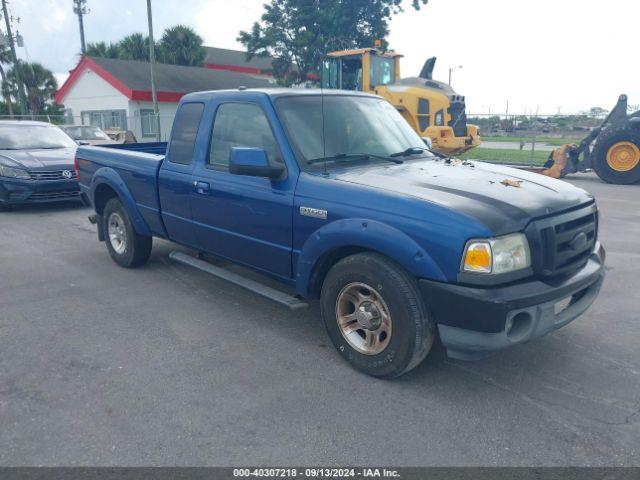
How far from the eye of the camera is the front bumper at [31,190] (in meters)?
9.60

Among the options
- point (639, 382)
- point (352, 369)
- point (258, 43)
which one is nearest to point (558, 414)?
point (639, 382)

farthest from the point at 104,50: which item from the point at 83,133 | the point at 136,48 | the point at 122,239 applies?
the point at 122,239

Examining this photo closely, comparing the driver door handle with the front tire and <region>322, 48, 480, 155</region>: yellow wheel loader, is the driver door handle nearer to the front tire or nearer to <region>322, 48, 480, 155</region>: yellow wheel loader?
the front tire

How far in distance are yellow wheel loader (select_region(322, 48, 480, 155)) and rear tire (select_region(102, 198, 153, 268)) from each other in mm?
10319

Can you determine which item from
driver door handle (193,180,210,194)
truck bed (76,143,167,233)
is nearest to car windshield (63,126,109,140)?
truck bed (76,143,167,233)

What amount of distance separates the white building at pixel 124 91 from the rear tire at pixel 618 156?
20398mm

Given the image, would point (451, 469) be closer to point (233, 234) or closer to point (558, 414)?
point (558, 414)

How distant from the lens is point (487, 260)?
310cm

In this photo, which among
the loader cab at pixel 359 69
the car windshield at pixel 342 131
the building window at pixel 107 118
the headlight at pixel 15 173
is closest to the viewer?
the car windshield at pixel 342 131

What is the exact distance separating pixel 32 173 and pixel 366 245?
827 cm

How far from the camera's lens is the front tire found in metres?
3.34

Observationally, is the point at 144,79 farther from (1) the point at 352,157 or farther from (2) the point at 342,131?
(1) the point at 352,157

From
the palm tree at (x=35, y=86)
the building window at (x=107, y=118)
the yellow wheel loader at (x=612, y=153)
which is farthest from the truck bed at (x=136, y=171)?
the palm tree at (x=35, y=86)

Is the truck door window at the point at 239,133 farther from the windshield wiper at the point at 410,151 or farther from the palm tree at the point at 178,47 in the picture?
the palm tree at the point at 178,47
